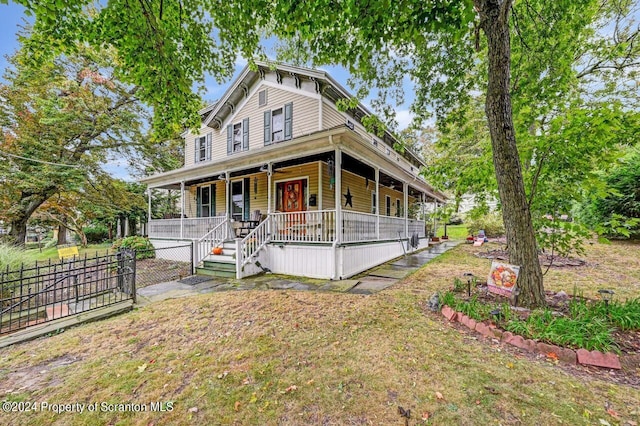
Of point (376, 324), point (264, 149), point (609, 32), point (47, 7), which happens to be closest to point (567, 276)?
point (376, 324)

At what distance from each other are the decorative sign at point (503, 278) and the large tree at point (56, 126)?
57.4ft

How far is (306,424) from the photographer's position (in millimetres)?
2082

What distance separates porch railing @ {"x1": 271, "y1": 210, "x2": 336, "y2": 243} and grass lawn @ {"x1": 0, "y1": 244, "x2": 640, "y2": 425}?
325 cm

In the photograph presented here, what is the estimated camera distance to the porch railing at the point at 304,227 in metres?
7.64

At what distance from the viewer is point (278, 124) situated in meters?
11.6

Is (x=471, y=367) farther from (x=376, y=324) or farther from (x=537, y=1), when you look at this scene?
(x=537, y=1)

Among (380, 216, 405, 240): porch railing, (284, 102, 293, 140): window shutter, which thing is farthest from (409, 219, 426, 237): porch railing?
(284, 102, 293, 140): window shutter

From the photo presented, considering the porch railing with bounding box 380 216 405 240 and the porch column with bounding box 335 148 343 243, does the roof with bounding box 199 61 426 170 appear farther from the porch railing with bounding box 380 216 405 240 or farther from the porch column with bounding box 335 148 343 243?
the porch railing with bounding box 380 216 405 240

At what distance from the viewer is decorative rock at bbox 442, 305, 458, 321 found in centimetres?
408

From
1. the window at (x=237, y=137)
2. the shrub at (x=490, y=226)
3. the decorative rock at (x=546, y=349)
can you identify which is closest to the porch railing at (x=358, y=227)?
the decorative rock at (x=546, y=349)

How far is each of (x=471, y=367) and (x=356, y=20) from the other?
16.1ft

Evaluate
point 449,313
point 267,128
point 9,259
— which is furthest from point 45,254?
point 449,313

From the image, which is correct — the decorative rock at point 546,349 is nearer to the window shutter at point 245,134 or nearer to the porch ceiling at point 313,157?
the porch ceiling at point 313,157

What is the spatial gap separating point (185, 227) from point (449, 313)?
11208 millimetres
